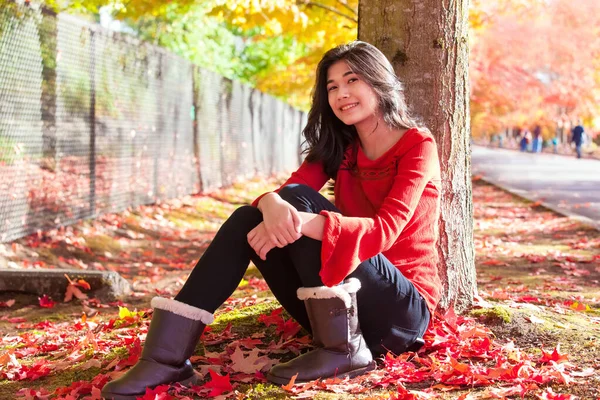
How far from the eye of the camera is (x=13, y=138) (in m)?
6.66

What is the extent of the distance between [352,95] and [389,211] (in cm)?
65

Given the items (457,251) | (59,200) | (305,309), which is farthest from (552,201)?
(305,309)

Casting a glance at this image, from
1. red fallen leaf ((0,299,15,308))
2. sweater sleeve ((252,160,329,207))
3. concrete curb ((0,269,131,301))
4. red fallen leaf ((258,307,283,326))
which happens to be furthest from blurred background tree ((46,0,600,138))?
sweater sleeve ((252,160,329,207))

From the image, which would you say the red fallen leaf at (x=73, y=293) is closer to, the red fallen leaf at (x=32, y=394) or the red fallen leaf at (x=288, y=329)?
the red fallen leaf at (x=288, y=329)

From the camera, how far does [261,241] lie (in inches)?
110

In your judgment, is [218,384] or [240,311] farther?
[240,311]

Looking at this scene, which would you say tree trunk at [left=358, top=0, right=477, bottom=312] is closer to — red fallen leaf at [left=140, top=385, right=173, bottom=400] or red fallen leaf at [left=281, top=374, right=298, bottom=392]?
red fallen leaf at [left=281, top=374, right=298, bottom=392]

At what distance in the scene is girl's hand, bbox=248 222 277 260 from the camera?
2.79 m

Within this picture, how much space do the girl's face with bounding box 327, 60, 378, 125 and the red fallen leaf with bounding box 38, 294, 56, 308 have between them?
308cm

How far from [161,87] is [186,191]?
2.01 m

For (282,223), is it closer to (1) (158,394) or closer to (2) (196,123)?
(1) (158,394)

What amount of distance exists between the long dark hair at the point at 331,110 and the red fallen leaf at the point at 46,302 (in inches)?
108

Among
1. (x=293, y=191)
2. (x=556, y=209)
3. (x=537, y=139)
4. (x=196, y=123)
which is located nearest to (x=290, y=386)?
(x=293, y=191)

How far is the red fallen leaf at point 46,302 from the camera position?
5335 mm
